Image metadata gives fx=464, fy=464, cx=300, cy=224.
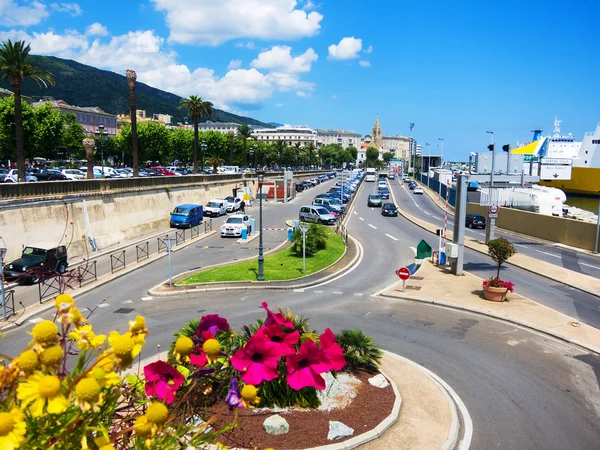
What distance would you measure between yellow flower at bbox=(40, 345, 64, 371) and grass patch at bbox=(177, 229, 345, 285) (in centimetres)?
1924

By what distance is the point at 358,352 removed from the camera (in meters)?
11.5

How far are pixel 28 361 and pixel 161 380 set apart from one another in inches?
46.3

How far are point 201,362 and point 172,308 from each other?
50.0 feet

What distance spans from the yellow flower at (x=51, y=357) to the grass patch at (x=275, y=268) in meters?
19.2

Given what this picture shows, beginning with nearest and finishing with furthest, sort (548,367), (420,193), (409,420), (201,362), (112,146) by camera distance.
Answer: (201,362) → (409,420) → (548,367) → (420,193) → (112,146)

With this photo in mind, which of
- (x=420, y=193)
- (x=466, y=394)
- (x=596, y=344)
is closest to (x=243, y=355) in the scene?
(x=466, y=394)

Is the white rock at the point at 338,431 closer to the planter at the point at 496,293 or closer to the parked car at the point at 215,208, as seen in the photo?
the planter at the point at 496,293

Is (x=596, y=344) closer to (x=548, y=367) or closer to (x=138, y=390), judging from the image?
(x=548, y=367)

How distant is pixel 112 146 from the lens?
303 feet

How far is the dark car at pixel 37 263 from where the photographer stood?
2098 centimetres

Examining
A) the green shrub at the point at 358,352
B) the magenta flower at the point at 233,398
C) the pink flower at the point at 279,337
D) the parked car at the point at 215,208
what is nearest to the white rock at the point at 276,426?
the green shrub at the point at 358,352

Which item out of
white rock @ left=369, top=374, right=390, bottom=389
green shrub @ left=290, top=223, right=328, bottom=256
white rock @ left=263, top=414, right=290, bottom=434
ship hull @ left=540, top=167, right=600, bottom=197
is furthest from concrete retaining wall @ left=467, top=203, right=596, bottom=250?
ship hull @ left=540, top=167, right=600, bottom=197

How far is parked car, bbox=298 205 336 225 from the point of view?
4322cm

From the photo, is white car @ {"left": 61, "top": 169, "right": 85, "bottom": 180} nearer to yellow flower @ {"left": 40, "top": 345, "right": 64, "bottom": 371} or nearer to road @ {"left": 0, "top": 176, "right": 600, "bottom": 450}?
road @ {"left": 0, "top": 176, "right": 600, "bottom": 450}
